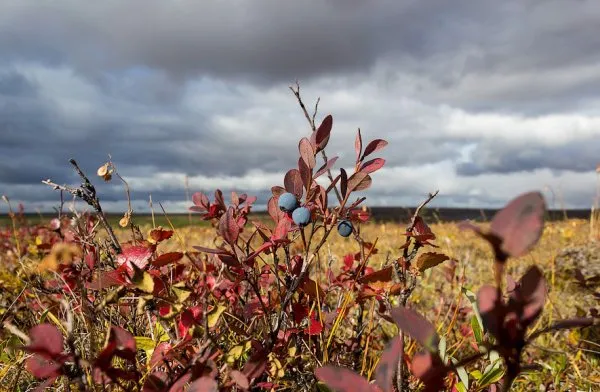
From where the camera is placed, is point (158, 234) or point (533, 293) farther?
point (158, 234)

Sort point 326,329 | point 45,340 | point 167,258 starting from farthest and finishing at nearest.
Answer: point 326,329 < point 167,258 < point 45,340

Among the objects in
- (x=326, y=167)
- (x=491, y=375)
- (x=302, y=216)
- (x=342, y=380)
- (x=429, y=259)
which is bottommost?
(x=491, y=375)

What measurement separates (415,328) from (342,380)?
127mm

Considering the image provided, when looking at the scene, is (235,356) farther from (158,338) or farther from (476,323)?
(476,323)

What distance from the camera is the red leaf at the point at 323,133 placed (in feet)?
3.45

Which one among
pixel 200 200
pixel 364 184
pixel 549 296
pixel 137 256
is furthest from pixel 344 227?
pixel 549 296

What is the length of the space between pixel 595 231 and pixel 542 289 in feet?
19.0

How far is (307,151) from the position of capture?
1040 millimetres

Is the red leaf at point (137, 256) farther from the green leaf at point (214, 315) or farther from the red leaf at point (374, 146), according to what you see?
the red leaf at point (374, 146)

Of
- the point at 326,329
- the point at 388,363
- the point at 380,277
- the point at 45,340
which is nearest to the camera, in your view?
the point at 388,363

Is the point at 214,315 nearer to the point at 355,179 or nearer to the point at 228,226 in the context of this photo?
the point at 228,226

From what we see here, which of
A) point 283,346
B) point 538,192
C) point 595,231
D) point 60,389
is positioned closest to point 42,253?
point 60,389

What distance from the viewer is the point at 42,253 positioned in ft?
8.95

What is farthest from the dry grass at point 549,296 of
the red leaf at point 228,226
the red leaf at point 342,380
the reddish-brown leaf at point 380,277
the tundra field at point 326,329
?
the red leaf at point 342,380
